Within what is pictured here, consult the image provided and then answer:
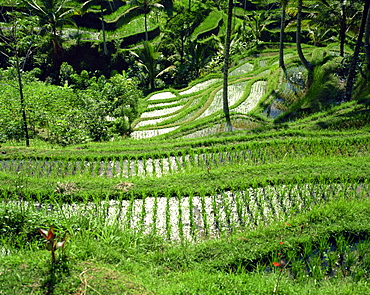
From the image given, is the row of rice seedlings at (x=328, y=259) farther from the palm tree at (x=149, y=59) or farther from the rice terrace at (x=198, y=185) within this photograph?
the palm tree at (x=149, y=59)

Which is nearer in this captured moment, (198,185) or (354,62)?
(198,185)

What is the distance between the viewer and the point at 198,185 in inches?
233

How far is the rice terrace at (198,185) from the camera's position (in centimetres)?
353

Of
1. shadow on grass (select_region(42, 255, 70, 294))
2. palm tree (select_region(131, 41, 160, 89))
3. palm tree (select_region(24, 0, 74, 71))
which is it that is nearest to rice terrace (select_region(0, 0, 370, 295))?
shadow on grass (select_region(42, 255, 70, 294))

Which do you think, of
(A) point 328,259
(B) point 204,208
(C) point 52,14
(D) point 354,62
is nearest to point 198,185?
(B) point 204,208

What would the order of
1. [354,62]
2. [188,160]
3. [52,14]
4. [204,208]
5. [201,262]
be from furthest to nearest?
[52,14] < [354,62] < [188,160] < [204,208] < [201,262]

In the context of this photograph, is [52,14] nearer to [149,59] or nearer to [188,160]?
[149,59]

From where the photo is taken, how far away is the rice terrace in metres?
3.53

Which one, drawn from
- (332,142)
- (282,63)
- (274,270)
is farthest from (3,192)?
(282,63)

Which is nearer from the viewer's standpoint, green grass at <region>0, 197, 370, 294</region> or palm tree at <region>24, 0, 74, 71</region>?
green grass at <region>0, 197, 370, 294</region>

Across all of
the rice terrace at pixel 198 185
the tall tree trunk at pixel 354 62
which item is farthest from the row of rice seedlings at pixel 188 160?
the tall tree trunk at pixel 354 62

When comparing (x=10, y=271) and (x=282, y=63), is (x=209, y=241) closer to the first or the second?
(x=10, y=271)

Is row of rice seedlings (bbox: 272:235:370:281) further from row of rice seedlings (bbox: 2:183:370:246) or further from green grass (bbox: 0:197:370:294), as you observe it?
row of rice seedlings (bbox: 2:183:370:246)

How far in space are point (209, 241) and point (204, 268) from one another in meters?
0.55
